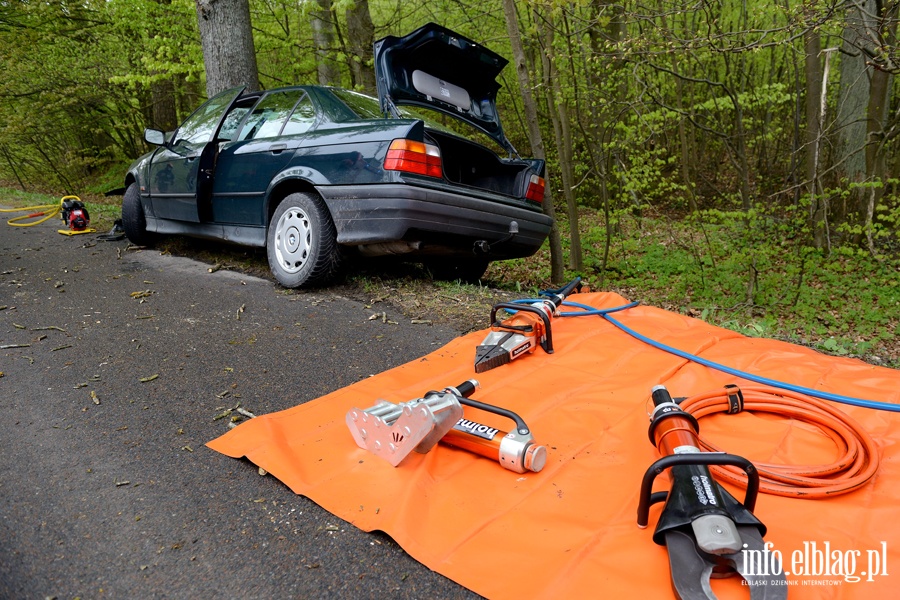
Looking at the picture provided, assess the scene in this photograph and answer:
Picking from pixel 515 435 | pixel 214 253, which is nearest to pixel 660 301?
pixel 214 253

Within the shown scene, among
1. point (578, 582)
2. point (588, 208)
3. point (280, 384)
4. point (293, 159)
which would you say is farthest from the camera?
point (588, 208)

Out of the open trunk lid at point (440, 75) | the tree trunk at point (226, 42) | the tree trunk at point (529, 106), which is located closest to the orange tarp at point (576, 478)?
the open trunk lid at point (440, 75)

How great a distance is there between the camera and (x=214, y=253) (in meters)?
5.79

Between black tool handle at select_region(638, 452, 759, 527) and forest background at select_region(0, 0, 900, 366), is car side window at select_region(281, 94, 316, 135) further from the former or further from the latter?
black tool handle at select_region(638, 452, 759, 527)

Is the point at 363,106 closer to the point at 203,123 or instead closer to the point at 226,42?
the point at 203,123

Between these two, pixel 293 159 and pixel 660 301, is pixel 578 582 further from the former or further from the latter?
pixel 660 301

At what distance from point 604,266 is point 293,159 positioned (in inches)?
235

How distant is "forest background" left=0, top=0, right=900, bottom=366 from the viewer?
20.2 ft

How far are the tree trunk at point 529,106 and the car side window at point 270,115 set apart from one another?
268 centimetres

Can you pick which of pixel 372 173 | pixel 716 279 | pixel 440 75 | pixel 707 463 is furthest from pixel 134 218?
pixel 716 279

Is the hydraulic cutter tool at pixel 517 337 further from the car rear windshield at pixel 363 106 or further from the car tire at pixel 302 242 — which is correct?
the car rear windshield at pixel 363 106

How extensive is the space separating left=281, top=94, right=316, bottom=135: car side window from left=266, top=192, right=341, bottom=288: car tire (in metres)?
0.56

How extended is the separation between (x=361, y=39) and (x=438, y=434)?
9.22 m

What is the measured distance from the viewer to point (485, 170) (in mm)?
4656
